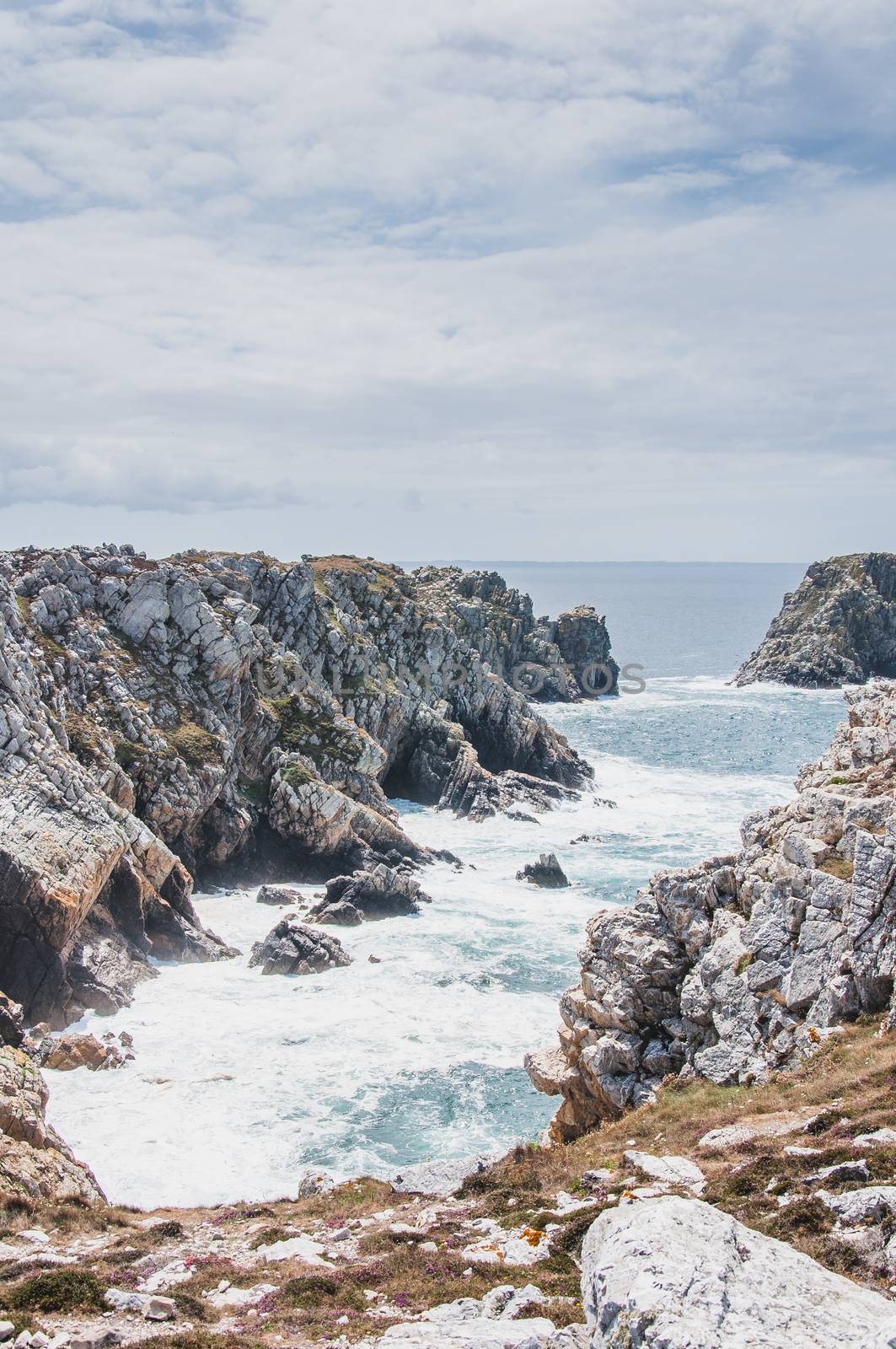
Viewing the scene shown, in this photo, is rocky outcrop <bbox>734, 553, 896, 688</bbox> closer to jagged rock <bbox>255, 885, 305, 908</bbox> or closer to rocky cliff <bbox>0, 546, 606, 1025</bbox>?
rocky cliff <bbox>0, 546, 606, 1025</bbox>

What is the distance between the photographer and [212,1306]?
14.2 meters

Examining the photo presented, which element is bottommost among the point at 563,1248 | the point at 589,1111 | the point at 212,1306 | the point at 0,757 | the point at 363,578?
the point at 589,1111

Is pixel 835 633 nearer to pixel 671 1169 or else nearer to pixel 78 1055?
pixel 78 1055

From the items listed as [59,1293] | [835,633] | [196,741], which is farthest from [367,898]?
[835,633]

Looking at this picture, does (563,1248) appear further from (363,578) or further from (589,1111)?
(363,578)

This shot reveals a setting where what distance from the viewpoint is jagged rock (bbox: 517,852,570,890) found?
201 feet

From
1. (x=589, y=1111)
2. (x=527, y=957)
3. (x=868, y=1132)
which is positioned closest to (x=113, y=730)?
(x=527, y=957)

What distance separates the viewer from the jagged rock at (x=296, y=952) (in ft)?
150

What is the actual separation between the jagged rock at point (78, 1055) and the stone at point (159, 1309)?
23433 mm

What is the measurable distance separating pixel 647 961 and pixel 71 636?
4569 centimetres

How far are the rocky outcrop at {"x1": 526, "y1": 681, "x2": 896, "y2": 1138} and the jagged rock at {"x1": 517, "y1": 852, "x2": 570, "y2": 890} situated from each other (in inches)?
1323

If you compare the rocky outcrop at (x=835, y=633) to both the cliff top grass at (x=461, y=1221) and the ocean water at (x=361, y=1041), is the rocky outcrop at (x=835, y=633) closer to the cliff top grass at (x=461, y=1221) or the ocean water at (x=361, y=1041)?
the ocean water at (x=361, y=1041)

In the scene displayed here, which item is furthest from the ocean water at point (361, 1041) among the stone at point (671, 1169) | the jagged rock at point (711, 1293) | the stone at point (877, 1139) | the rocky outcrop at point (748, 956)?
the jagged rock at point (711, 1293)

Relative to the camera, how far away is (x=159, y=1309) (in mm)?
13742
